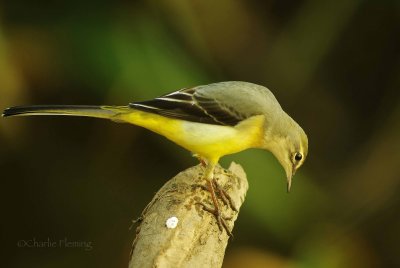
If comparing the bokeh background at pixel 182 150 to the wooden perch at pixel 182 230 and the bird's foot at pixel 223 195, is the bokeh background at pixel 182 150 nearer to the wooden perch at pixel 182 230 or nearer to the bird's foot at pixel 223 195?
the bird's foot at pixel 223 195

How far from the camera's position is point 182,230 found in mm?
3135

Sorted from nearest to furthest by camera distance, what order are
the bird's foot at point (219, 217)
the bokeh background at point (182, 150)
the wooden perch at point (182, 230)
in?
the wooden perch at point (182, 230)
the bird's foot at point (219, 217)
the bokeh background at point (182, 150)

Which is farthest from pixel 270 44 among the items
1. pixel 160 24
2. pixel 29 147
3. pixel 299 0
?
pixel 29 147

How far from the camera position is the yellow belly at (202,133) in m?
3.69

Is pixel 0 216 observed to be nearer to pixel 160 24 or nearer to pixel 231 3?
pixel 160 24

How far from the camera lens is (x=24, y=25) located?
202 inches

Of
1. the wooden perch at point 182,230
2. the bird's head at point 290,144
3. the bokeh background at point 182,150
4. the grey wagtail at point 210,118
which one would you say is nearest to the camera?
the wooden perch at point 182,230

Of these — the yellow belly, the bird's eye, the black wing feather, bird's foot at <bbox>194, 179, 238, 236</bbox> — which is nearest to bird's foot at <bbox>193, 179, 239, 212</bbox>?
bird's foot at <bbox>194, 179, 238, 236</bbox>

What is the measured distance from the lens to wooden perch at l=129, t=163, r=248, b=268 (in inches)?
116

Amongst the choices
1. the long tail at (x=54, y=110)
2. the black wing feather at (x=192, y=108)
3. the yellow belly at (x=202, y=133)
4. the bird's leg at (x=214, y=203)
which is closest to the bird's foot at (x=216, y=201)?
the bird's leg at (x=214, y=203)

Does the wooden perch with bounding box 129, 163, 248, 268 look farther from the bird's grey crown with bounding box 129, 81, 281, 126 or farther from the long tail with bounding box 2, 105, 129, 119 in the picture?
the long tail with bounding box 2, 105, 129, 119

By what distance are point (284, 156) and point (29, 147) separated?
232cm

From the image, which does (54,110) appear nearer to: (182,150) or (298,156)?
(298,156)

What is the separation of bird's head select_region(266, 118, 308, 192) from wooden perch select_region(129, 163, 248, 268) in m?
0.35
